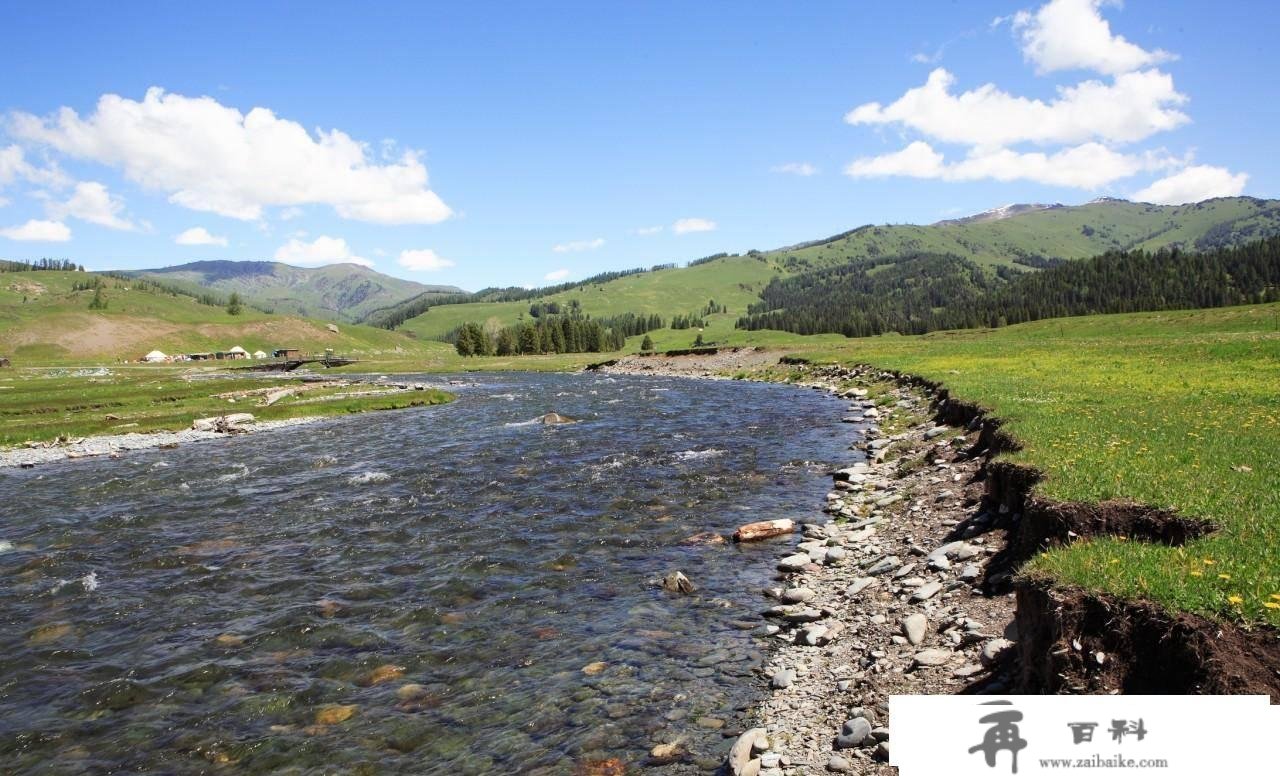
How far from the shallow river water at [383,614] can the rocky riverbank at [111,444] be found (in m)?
7.02

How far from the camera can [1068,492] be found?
12.1m

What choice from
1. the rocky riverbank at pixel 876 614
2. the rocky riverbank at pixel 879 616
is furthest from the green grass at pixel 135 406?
the rocky riverbank at pixel 879 616

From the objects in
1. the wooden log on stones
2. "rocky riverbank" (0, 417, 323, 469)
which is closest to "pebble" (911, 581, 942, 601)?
the wooden log on stones

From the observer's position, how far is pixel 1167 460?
44.7 ft

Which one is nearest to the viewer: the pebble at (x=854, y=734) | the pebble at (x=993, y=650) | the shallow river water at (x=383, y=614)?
the pebble at (x=854, y=734)

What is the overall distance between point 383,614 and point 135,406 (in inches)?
2298

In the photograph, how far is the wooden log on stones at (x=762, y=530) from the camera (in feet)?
63.2

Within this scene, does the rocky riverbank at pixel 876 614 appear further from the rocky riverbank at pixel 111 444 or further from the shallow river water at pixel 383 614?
the rocky riverbank at pixel 111 444

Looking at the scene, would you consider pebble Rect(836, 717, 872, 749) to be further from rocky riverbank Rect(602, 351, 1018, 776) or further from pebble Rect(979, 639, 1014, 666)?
pebble Rect(979, 639, 1014, 666)

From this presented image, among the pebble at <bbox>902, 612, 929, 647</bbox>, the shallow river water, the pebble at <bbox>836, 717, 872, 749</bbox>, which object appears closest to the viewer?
the pebble at <bbox>836, 717, 872, 749</bbox>

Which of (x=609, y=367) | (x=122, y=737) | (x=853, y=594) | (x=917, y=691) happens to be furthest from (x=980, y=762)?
(x=609, y=367)

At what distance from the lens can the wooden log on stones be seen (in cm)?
1925

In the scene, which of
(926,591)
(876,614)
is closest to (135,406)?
(876,614)

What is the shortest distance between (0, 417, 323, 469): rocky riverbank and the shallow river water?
23.0ft
